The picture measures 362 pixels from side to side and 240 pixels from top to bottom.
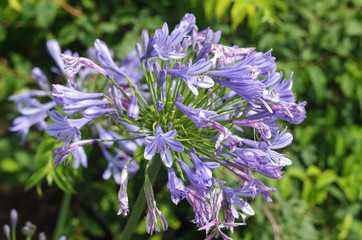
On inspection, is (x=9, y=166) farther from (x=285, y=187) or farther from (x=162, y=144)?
(x=162, y=144)

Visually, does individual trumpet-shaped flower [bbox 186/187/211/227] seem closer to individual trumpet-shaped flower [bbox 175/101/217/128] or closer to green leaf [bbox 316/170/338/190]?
individual trumpet-shaped flower [bbox 175/101/217/128]

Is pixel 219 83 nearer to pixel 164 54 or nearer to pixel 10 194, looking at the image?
pixel 164 54

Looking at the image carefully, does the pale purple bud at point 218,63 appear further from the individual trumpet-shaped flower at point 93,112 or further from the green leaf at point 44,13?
the green leaf at point 44,13

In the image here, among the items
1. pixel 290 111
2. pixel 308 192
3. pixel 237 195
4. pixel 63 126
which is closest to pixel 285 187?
pixel 308 192

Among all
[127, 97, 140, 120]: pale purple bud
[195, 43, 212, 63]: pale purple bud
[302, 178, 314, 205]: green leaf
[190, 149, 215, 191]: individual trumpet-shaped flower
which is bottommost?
[302, 178, 314, 205]: green leaf

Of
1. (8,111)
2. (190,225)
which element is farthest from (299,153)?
(8,111)

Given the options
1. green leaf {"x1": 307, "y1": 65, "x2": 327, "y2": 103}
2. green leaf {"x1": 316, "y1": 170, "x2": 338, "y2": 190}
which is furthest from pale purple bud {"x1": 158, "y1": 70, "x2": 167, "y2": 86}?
green leaf {"x1": 316, "y1": 170, "x2": 338, "y2": 190}
